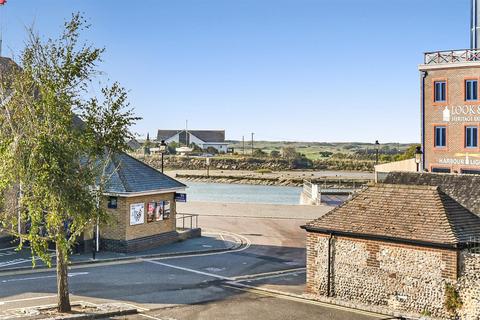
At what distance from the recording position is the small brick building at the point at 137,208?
1091 inches

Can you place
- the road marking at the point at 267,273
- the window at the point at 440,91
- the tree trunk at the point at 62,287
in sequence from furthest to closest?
1. the window at the point at 440,91
2. the road marking at the point at 267,273
3. the tree trunk at the point at 62,287

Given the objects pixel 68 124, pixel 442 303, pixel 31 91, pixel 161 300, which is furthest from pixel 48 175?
pixel 442 303

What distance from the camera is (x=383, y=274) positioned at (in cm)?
1800

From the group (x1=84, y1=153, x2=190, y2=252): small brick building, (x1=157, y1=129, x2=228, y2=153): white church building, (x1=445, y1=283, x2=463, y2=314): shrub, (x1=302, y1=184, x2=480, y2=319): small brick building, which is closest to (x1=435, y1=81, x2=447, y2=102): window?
(x1=84, y1=153, x2=190, y2=252): small brick building

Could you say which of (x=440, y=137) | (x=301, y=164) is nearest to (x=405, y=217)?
(x=440, y=137)

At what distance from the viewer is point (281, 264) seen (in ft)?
85.0

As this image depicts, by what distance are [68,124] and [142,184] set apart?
12793 millimetres

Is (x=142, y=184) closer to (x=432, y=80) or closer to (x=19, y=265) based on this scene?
(x=19, y=265)

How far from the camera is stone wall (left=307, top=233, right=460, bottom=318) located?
1689cm

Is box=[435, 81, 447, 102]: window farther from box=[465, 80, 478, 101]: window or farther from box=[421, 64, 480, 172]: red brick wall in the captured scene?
box=[465, 80, 478, 101]: window

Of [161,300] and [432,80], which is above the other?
[432,80]

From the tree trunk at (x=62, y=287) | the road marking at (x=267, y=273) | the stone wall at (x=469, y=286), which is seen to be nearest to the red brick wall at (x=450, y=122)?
the road marking at (x=267, y=273)

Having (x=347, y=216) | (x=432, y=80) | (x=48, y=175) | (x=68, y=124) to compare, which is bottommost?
(x=347, y=216)

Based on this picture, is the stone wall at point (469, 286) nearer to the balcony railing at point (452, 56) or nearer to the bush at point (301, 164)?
the balcony railing at point (452, 56)
